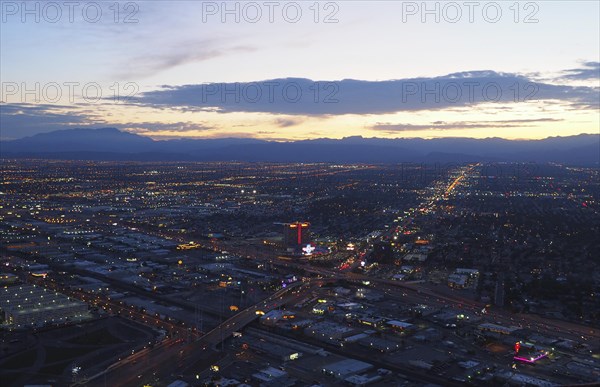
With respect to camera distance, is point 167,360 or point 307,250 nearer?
point 167,360

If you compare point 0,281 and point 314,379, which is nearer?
point 314,379

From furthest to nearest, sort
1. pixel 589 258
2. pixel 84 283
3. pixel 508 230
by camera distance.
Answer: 1. pixel 508 230
2. pixel 589 258
3. pixel 84 283

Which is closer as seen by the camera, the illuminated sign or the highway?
the highway

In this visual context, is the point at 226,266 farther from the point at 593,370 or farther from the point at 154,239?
the point at 593,370

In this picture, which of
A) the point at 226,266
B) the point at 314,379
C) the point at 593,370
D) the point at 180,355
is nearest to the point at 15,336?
the point at 180,355

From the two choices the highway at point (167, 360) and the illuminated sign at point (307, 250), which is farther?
the illuminated sign at point (307, 250)

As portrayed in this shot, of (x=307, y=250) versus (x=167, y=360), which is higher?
(x=307, y=250)

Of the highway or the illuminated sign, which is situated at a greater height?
the illuminated sign

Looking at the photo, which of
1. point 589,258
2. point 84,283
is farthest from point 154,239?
point 589,258

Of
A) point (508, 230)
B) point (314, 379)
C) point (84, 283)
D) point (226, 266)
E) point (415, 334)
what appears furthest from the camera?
point (508, 230)

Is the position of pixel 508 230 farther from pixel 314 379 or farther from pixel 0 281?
pixel 0 281

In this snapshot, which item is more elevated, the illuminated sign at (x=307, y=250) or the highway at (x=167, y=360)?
the illuminated sign at (x=307, y=250)
